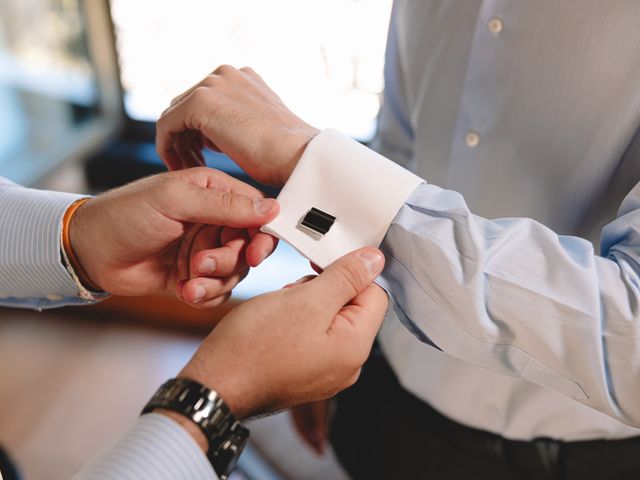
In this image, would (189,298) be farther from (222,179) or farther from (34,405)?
(34,405)

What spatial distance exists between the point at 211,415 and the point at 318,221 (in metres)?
0.26

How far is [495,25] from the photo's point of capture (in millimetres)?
760

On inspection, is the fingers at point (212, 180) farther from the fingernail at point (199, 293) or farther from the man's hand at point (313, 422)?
the man's hand at point (313, 422)

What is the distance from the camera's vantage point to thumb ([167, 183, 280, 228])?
69cm

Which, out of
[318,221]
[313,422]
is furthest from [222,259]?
[313,422]

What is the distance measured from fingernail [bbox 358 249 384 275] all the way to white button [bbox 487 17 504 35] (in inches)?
14.5

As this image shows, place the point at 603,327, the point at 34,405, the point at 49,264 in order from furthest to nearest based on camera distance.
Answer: the point at 34,405, the point at 49,264, the point at 603,327

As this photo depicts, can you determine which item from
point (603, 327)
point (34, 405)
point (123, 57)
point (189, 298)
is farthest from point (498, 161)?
point (123, 57)

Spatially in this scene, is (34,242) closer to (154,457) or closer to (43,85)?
(154,457)

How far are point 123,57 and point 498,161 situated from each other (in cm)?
184

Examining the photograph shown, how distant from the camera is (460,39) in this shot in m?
0.83

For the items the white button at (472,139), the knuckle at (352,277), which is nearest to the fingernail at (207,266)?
the knuckle at (352,277)

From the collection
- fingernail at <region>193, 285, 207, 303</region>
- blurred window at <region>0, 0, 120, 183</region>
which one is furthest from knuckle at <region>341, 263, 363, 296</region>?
blurred window at <region>0, 0, 120, 183</region>

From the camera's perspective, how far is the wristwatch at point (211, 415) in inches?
20.9
